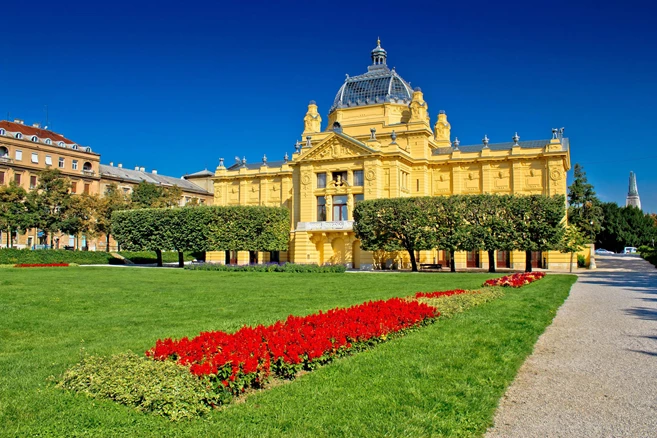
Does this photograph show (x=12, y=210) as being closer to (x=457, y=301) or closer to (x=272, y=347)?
(x=457, y=301)

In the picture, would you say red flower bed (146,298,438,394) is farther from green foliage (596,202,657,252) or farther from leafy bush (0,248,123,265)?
green foliage (596,202,657,252)

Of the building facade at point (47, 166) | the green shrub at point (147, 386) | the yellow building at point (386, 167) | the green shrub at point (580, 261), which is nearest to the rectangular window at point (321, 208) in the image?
the yellow building at point (386, 167)

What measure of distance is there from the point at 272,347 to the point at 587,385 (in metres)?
5.59

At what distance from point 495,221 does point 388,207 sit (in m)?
9.42

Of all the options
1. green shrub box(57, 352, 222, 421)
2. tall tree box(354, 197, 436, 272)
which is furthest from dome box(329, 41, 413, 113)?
green shrub box(57, 352, 222, 421)

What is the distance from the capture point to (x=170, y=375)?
26.1 ft

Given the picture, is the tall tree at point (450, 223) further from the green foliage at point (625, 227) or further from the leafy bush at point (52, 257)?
the green foliage at point (625, 227)

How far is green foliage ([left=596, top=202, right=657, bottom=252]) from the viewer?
10344 cm

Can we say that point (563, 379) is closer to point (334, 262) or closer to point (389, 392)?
point (389, 392)

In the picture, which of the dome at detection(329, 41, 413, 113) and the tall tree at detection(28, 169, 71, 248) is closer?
the dome at detection(329, 41, 413, 113)

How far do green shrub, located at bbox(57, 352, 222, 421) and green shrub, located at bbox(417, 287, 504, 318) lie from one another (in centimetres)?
994

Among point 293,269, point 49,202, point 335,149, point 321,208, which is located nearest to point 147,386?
point 293,269

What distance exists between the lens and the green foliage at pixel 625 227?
103438mm

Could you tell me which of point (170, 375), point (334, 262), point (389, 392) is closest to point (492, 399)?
point (389, 392)
